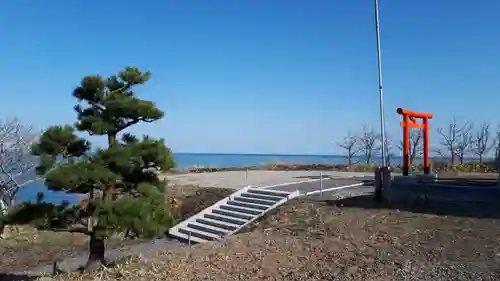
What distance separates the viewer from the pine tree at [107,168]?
258 inches

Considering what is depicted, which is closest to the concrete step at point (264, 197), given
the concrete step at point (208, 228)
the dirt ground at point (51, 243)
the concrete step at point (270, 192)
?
the concrete step at point (270, 192)

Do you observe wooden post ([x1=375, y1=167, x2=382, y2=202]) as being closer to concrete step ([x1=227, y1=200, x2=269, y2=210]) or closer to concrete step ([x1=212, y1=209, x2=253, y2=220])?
concrete step ([x1=227, y1=200, x2=269, y2=210])

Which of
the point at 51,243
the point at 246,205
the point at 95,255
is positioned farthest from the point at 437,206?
the point at 51,243

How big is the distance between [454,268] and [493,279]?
63 cm

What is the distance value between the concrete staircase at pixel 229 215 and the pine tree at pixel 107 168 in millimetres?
4303

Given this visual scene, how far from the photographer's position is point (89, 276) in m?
7.23

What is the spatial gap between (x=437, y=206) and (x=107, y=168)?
8295 mm

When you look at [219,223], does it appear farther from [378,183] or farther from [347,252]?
[347,252]

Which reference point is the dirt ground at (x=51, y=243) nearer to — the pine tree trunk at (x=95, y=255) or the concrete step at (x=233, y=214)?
the concrete step at (x=233, y=214)

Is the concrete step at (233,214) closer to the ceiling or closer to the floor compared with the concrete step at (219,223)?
closer to the ceiling

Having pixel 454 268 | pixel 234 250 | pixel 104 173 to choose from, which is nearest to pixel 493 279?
pixel 454 268

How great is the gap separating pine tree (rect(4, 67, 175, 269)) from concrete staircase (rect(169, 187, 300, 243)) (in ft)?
14.1

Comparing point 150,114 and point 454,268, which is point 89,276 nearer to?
point 150,114

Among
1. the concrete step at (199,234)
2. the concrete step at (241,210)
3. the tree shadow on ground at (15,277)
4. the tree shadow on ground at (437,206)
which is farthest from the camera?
the concrete step at (241,210)
